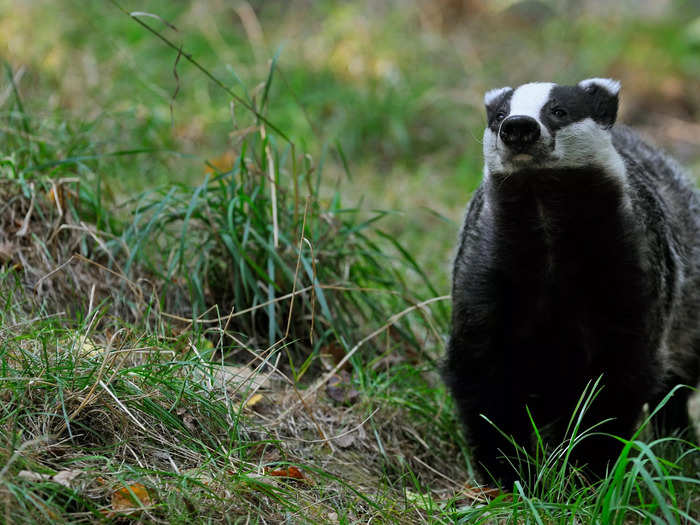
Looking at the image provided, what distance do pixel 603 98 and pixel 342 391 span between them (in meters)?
1.65

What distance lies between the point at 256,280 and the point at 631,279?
174cm

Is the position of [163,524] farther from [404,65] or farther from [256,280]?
[404,65]

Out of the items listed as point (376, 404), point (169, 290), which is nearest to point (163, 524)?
point (376, 404)

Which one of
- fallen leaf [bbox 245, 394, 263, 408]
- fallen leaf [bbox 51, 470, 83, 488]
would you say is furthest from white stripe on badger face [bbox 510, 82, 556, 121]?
fallen leaf [bbox 51, 470, 83, 488]

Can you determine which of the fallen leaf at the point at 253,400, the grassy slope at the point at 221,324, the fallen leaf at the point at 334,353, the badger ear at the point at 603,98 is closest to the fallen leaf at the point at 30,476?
the grassy slope at the point at 221,324

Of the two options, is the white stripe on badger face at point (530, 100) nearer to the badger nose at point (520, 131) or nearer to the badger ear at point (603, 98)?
the badger nose at point (520, 131)

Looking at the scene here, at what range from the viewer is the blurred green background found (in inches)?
238

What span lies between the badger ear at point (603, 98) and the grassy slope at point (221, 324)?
127 centimetres

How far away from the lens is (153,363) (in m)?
2.95

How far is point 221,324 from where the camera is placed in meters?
Answer: 3.97

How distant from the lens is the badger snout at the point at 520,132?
3016 millimetres

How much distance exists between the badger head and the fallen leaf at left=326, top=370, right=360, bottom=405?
3.86 ft

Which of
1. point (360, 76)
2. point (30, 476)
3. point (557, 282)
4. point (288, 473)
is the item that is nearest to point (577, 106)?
point (557, 282)

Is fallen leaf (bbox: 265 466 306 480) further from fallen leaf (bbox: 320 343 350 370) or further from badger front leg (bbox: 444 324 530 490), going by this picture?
fallen leaf (bbox: 320 343 350 370)
